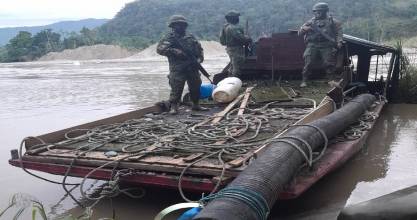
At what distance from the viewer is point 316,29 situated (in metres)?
8.66

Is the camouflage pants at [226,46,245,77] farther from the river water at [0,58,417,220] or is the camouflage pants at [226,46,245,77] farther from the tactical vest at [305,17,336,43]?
the river water at [0,58,417,220]

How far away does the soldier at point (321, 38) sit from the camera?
868 centimetres

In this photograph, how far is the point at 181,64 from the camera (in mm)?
7203

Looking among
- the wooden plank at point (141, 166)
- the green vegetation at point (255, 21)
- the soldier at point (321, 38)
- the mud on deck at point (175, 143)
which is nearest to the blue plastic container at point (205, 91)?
the soldier at point (321, 38)

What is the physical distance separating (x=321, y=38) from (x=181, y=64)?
9.66 ft

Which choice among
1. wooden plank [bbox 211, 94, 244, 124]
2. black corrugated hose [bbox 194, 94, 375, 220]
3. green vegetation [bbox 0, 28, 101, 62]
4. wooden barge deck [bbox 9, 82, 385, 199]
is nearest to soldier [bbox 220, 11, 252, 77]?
wooden plank [bbox 211, 94, 244, 124]

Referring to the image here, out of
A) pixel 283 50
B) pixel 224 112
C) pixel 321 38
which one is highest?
pixel 321 38

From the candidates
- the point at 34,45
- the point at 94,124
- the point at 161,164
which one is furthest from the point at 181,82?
the point at 34,45

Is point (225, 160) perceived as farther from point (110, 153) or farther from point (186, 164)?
point (110, 153)

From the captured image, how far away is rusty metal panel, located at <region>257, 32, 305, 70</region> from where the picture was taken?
31.3 feet

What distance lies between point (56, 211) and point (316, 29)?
225 inches

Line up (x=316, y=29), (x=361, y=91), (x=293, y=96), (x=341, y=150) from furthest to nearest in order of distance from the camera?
1. (x=361, y=91)
2. (x=316, y=29)
3. (x=293, y=96)
4. (x=341, y=150)

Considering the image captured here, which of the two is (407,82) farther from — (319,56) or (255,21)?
(255,21)

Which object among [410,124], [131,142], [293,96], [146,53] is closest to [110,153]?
[131,142]
